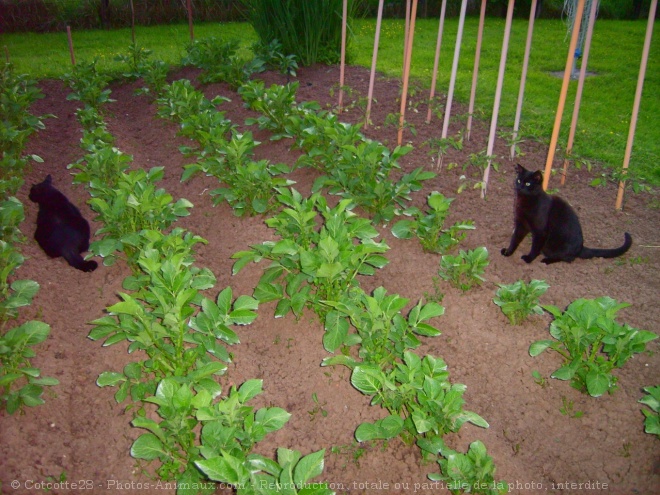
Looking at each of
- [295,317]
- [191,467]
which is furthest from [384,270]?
[191,467]

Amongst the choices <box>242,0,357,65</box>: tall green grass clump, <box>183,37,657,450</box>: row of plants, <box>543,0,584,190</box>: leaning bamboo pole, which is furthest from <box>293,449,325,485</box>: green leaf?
<box>242,0,357,65</box>: tall green grass clump

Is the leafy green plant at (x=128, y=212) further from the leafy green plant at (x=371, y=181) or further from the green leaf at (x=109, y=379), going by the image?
the leafy green plant at (x=371, y=181)

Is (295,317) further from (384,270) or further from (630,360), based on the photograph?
(630,360)

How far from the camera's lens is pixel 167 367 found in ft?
8.82

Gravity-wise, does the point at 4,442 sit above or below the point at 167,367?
below

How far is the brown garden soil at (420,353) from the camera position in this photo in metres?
2.45

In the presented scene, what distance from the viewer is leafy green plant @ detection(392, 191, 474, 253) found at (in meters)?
3.50

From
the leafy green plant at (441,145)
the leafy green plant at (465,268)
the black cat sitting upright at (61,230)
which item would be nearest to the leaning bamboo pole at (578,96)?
the leafy green plant at (441,145)

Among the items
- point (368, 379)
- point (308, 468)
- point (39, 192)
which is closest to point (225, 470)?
point (308, 468)

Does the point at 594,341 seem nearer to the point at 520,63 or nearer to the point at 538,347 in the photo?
the point at 538,347

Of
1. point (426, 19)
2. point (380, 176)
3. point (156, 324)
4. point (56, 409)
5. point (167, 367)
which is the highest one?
point (426, 19)

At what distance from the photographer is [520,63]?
8.90 meters

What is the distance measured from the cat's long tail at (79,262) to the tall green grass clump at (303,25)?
4.98 meters

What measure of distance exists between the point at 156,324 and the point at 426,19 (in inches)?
529
